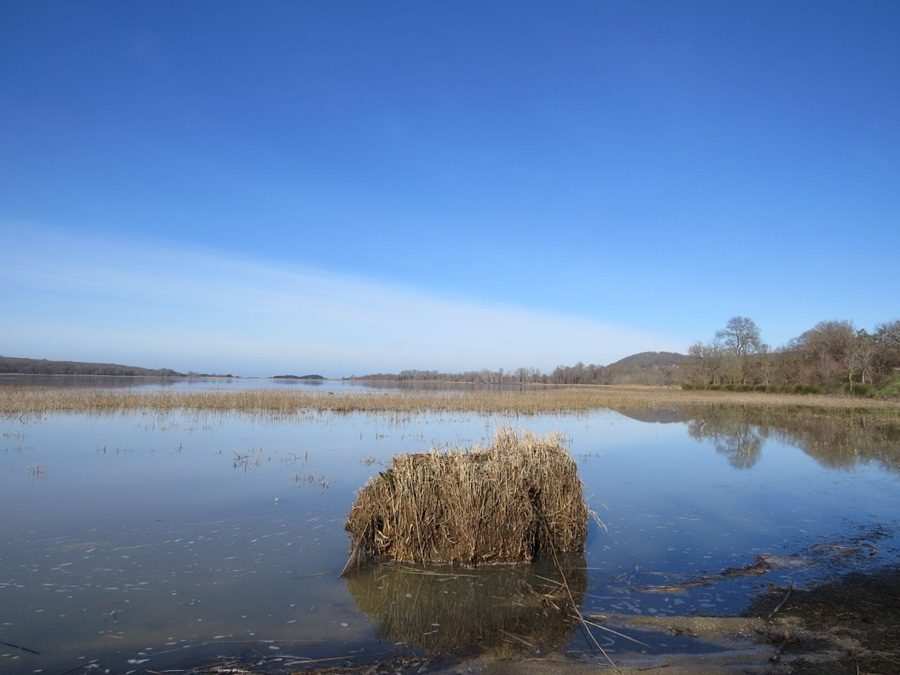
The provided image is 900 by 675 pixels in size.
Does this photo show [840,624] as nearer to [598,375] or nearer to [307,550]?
[307,550]

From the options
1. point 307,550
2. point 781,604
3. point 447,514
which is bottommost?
point 307,550

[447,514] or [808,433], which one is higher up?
[447,514]

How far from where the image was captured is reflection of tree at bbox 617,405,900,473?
21.4m

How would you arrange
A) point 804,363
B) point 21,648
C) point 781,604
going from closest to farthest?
point 21,648 < point 781,604 < point 804,363

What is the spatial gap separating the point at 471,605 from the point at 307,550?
345cm

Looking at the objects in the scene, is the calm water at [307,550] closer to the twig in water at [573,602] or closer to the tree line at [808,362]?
the twig in water at [573,602]

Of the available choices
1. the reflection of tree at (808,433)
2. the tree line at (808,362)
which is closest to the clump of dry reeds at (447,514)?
the reflection of tree at (808,433)

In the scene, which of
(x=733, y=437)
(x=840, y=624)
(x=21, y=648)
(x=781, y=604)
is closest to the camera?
(x=21, y=648)

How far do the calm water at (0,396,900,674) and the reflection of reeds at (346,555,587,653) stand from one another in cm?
3

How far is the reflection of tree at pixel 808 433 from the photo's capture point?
21.4m

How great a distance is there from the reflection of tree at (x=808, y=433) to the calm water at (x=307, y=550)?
0.49 m

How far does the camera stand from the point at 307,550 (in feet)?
31.4

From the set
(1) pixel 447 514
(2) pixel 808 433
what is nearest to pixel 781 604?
(1) pixel 447 514

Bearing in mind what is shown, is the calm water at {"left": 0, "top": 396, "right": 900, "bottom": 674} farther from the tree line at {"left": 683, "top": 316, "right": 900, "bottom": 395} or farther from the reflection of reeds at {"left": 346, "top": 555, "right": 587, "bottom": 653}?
the tree line at {"left": 683, "top": 316, "right": 900, "bottom": 395}
